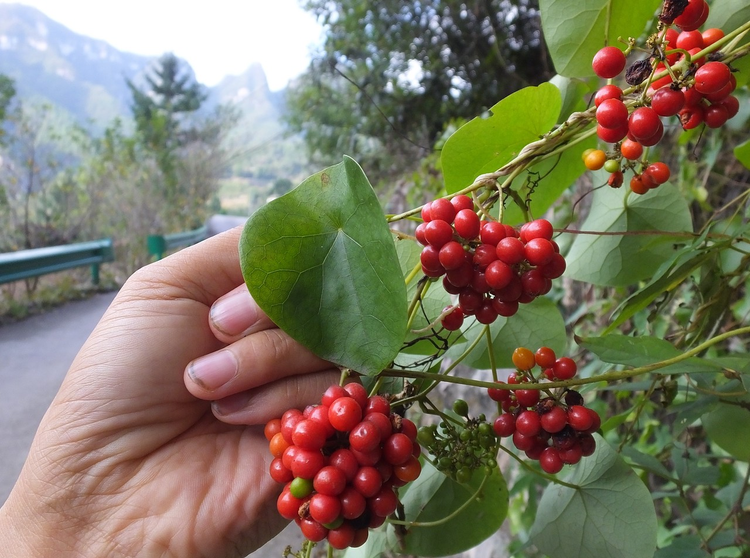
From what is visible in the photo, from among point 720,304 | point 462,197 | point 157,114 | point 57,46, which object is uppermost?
point 57,46

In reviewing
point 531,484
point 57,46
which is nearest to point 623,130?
point 531,484

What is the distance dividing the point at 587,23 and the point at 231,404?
1.45 feet

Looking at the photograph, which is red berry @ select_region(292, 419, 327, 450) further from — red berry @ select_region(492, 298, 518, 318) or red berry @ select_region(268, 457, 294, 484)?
red berry @ select_region(492, 298, 518, 318)

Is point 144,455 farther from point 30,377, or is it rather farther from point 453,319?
point 30,377

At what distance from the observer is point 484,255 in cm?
30

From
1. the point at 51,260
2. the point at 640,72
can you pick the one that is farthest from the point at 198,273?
the point at 51,260

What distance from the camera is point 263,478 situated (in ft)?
1.46

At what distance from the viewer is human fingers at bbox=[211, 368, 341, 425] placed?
0.40 meters

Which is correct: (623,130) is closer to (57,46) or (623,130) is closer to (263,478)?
(263,478)

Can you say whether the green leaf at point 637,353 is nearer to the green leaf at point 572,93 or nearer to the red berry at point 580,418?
the red berry at point 580,418

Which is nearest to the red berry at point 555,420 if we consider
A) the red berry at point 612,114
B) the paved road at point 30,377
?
the red berry at point 612,114

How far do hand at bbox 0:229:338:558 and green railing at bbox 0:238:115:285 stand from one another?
1.93 meters

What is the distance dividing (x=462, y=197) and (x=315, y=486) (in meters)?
0.20

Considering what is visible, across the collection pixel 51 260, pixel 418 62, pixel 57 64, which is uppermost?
pixel 57 64
